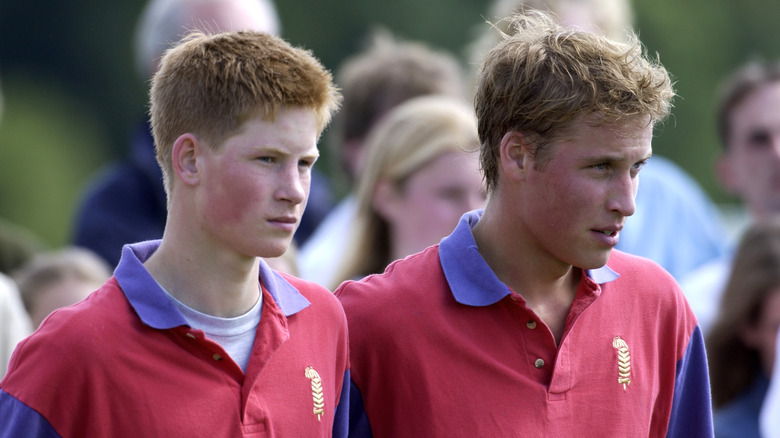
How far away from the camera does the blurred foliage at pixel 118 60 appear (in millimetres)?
19547

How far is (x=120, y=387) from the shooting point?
255 centimetres

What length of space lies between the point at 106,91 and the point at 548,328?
1959 cm

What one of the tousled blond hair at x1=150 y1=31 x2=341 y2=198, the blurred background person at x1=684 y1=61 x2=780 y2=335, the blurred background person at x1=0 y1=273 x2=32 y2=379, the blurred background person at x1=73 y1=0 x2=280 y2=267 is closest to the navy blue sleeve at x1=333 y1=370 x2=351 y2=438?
the tousled blond hair at x1=150 y1=31 x2=341 y2=198

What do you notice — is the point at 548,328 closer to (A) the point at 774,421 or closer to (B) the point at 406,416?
(B) the point at 406,416

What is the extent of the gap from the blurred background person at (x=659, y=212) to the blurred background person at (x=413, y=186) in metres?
0.66

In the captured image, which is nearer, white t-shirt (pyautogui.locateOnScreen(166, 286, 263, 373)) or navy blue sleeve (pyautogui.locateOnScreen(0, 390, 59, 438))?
navy blue sleeve (pyautogui.locateOnScreen(0, 390, 59, 438))

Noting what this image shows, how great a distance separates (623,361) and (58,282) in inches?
111

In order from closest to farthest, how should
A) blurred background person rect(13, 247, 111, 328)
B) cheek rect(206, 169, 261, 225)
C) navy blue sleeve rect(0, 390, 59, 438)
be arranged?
navy blue sleeve rect(0, 390, 59, 438)
cheek rect(206, 169, 261, 225)
blurred background person rect(13, 247, 111, 328)

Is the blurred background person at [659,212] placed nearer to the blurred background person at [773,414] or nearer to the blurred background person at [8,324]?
the blurred background person at [773,414]

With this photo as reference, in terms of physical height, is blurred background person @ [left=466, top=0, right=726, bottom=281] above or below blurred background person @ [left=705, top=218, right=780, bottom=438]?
above

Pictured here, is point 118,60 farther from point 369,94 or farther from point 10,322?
point 10,322

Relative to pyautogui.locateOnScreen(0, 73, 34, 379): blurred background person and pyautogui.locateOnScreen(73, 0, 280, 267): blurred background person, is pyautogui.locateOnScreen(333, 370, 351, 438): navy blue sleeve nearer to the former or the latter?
pyautogui.locateOnScreen(0, 73, 34, 379): blurred background person

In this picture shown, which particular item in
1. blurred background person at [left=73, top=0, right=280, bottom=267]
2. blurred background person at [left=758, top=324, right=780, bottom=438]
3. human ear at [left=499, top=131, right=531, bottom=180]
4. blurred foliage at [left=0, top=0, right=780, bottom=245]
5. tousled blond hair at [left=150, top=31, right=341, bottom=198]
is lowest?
blurred foliage at [left=0, top=0, right=780, bottom=245]

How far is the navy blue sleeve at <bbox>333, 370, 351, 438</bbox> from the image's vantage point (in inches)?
113
